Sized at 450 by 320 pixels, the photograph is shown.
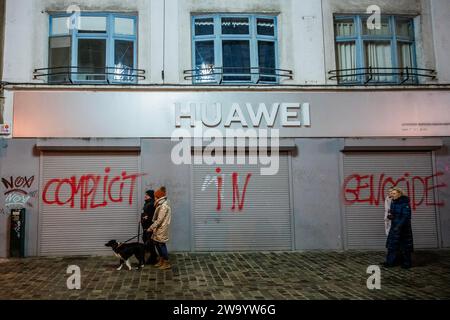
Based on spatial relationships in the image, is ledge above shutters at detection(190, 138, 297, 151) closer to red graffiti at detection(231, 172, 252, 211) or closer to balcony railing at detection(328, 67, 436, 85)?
red graffiti at detection(231, 172, 252, 211)

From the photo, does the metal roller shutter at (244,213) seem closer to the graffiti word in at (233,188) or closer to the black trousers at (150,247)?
the graffiti word in at (233,188)

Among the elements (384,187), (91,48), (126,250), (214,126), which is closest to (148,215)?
(126,250)

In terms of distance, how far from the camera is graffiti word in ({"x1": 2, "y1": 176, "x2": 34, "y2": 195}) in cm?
957

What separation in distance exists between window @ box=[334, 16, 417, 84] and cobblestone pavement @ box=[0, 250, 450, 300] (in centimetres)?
509

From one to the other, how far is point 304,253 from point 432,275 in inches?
123

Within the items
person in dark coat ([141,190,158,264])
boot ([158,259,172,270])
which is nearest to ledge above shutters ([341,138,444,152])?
person in dark coat ([141,190,158,264])

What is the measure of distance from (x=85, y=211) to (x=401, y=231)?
7655 mm

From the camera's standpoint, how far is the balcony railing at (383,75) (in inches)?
420

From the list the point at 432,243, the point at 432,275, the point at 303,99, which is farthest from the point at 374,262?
the point at 303,99

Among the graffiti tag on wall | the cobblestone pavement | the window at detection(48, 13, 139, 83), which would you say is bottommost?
the cobblestone pavement

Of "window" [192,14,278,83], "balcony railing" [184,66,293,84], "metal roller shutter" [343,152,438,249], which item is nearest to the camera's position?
"metal roller shutter" [343,152,438,249]

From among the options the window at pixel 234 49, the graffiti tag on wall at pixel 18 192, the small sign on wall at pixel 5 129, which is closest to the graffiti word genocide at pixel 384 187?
the window at pixel 234 49
